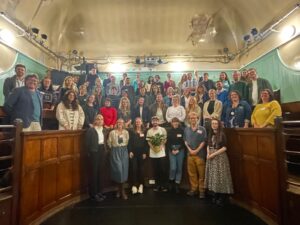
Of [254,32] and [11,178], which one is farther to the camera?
[254,32]

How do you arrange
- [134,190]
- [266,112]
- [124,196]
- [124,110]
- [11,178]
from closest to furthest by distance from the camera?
1. [11,178]
2. [266,112]
3. [124,196]
4. [134,190]
5. [124,110]

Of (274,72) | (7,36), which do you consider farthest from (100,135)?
(274,72)

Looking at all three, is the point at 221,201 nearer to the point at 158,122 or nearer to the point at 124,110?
the point at 158,122

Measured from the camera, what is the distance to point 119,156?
4.55 metres

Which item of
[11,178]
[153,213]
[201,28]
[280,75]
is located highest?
[201,28]

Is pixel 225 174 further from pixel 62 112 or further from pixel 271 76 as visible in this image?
pixel 271 76

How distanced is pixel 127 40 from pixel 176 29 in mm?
1882

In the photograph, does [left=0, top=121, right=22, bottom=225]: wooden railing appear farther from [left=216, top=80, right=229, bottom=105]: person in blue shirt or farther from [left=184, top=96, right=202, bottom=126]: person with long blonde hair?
[left=216, top=80, right=229, bottom=105]: person in blue shirt

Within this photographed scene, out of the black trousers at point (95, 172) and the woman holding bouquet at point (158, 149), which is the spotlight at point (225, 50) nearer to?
the woman holding bouquet at point (158, 149)

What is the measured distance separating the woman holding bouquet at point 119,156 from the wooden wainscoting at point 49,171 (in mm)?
572

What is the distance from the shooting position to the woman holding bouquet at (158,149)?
4805mm

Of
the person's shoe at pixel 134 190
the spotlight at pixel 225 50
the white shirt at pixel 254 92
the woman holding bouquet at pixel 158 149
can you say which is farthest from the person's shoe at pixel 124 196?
the spotlight at pixel 225 50

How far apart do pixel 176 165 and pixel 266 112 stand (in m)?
1.98

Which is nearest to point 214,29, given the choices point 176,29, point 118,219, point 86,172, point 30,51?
point 176,29
